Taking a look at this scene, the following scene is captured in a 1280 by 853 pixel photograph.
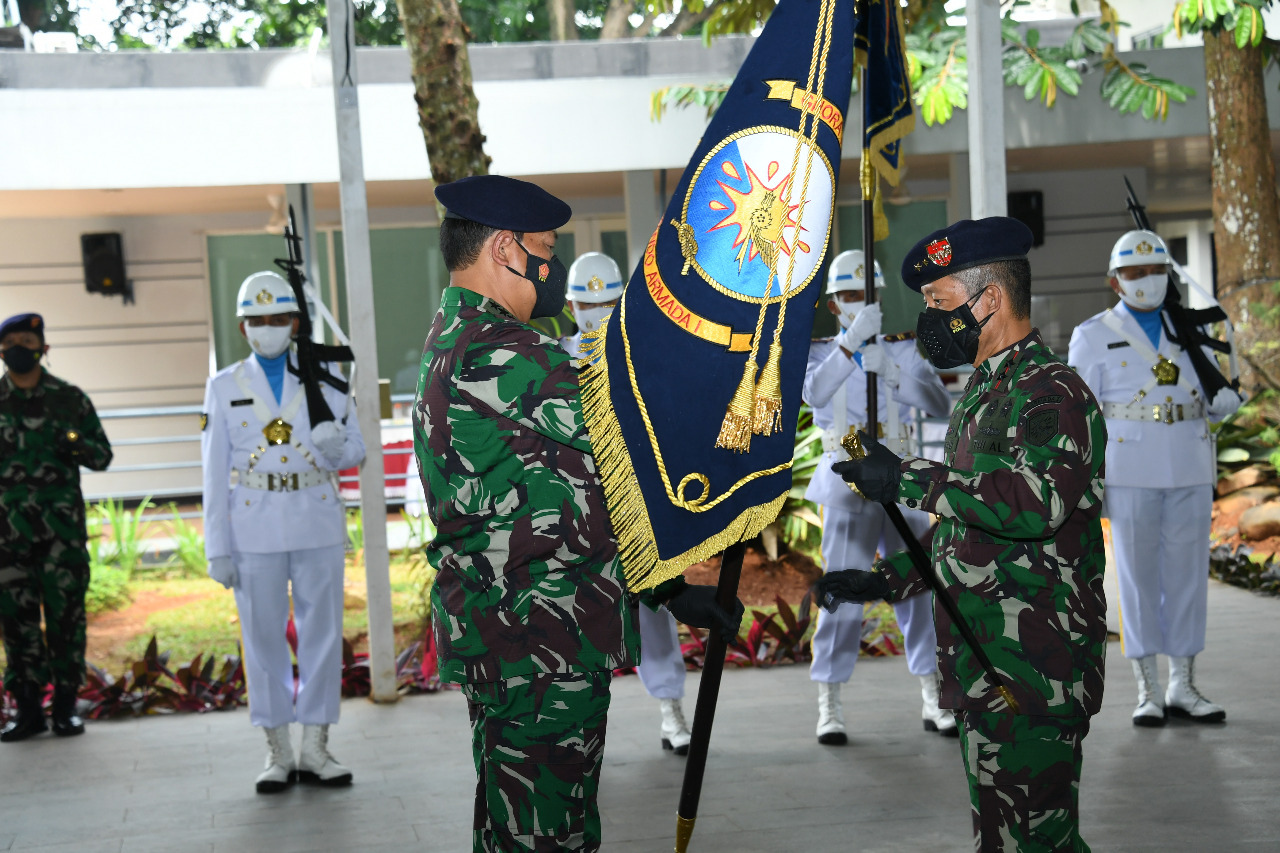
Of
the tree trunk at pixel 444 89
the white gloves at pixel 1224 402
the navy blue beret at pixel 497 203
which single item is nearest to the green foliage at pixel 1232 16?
the white gloves at pixel 1224 402

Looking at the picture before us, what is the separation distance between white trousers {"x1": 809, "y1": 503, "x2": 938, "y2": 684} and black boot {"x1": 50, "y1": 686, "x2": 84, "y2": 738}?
12.0 feet

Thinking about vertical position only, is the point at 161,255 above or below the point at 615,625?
above

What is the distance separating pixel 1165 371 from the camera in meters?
5.71

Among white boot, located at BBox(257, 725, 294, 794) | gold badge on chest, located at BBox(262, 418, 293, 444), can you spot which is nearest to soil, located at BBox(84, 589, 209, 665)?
white boot, located at BBox(257, 725, 294, 794)

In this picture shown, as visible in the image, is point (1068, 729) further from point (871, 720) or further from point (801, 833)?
A: point (871, 720)

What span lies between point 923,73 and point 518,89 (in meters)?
3.66

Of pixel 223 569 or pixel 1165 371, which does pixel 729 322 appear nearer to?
pixel 223 569

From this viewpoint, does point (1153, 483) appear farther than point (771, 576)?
No

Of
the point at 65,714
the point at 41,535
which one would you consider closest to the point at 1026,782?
the point at 65,714

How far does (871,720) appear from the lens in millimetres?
5867

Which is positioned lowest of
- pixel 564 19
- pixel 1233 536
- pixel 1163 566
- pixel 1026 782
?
pixel 1233 536

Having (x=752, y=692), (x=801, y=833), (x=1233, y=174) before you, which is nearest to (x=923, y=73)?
(x=1233, y=174)

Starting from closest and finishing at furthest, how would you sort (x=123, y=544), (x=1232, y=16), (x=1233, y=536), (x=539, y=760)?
(x=539, y=760) → (x=1232, y=16) → (x=1233, y=536) → (x=123, y=544)

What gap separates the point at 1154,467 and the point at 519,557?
12.9 feet
